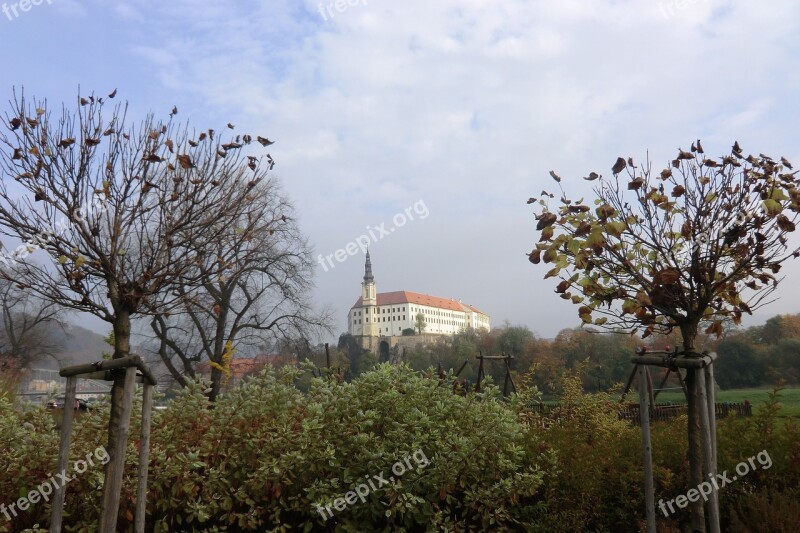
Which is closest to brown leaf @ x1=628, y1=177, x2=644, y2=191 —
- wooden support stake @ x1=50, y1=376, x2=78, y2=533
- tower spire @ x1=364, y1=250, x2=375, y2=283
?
wooden support stake @ x1=50, y1=376, x2=78, y2=533

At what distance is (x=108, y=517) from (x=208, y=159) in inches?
95.8

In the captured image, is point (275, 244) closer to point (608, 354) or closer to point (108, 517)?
point (108, 517)

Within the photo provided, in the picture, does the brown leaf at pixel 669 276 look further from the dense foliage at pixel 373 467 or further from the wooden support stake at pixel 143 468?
the wooden support stake at pixel 143 468

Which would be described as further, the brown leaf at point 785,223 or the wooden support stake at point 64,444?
the wooden support stake at point 64,444

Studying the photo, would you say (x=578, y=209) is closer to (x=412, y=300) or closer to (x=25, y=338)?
(x=25, y=338)

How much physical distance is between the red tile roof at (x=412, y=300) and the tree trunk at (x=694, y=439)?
10139 centimetres

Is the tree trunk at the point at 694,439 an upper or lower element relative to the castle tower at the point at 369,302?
lower

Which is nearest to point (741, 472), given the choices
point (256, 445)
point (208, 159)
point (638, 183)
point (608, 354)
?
point (638, 183)

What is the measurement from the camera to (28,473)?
4465 mm

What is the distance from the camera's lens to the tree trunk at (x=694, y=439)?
3373 millimetres

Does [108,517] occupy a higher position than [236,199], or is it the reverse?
[236,199]

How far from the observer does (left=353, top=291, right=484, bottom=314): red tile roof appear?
349ft

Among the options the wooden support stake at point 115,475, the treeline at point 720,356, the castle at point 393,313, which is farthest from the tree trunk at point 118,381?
the castle at point 393,313

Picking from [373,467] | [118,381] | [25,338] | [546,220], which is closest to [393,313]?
[25,338]
